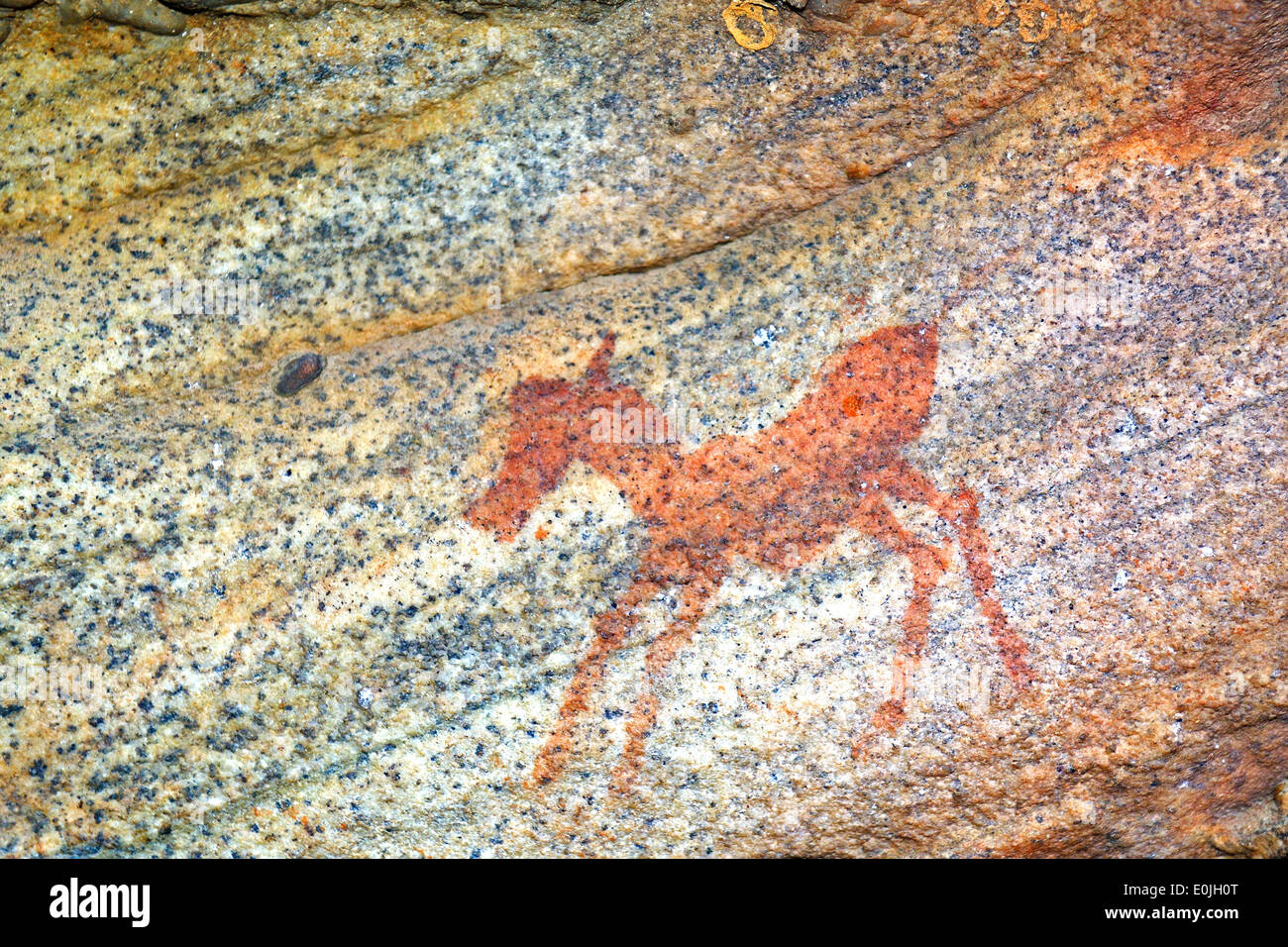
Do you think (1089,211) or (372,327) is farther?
(372,327)

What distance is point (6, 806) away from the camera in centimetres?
182

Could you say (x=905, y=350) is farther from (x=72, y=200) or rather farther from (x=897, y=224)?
(x=72, y=200)

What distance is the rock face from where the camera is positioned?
1.76 meters

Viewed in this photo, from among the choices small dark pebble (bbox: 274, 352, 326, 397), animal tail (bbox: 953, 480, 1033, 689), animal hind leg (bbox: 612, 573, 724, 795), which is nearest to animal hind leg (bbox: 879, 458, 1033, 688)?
animal tail (bbox: 953, 480, 1033, 689)

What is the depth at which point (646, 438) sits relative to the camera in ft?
6.09

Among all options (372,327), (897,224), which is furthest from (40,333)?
(897,224)

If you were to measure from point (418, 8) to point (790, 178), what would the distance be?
27.2 inches

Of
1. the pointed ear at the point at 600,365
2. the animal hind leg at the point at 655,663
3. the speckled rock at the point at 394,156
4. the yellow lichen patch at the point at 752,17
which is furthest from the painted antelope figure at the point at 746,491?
the yellow lichen patch at the point at 752,17

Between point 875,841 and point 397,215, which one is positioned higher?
point 397,215

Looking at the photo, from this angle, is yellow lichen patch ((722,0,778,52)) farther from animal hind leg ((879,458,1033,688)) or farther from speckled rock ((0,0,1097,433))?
animal hind leg ((879,458,1033,688))

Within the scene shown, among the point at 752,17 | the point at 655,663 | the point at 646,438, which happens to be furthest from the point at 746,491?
the point at 752,17

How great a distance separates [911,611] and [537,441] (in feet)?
2.28

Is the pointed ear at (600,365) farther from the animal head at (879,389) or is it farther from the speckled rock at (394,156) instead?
the animal head at (879,389)

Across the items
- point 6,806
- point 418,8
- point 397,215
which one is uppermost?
point 418,8
